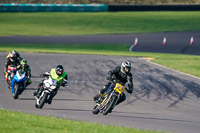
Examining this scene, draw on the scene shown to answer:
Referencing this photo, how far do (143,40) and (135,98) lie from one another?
1039 inches

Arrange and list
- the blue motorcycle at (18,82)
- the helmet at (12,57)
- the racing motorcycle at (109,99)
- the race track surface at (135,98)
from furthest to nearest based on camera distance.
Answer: the helmet at (12,57) < the blue motorcycle at (18,82) < the racing motorcycle at (109,99) < the race track surface at (135,98)

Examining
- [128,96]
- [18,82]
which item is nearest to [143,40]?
[128,96]

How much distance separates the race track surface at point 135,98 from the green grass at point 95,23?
942 inches

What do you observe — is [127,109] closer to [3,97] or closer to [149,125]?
[149,125]

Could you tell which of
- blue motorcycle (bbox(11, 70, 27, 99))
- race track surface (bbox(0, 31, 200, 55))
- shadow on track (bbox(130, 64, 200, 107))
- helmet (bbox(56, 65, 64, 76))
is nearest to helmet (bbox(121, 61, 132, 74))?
helmet (bbox(56, 65, 64, 76))

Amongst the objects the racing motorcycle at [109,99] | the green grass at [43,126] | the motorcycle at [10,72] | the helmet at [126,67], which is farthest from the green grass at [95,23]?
the green grass at [43,126]

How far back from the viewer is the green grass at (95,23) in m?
50.5

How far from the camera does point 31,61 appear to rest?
26.7 metres

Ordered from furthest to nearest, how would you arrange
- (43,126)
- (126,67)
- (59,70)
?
1. (59,70)
2. (126,67)
3. (43,126)

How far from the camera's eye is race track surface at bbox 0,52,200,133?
13.9 metres

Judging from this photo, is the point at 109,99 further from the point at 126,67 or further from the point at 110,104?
the point at 126,67

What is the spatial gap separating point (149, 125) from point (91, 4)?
47895 mm

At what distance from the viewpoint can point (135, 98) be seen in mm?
17672

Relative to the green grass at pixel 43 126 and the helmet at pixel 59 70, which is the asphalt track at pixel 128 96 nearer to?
the helmet at pixel 59 70
